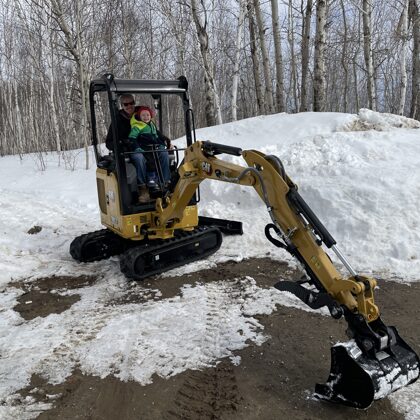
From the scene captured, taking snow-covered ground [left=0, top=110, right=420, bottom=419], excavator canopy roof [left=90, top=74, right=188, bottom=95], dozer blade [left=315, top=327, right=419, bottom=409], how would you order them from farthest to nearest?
excavator canopy roof [left=90, top=74, right=188, bottom=95] → snow-covered ground [left=0, top=110, right=420, bottom=419] → dozer blade [left=315, top=327, right=419, bottom=409]

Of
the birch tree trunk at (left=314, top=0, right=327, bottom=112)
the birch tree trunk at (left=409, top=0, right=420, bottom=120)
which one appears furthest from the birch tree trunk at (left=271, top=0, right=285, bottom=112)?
the birch tree trunk at (left=314, top=0, right=327, bottom=112)

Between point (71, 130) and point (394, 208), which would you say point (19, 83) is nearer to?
point (71, 130)

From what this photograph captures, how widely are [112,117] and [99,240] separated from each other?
1.98 m

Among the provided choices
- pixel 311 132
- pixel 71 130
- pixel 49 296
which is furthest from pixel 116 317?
pixel 71 130

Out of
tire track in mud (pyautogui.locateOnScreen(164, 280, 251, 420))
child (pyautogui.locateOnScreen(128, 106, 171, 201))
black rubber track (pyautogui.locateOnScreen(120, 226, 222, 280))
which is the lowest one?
tire track in mud (pyautogui.locateOnScreen(164, 280, 251, 420))

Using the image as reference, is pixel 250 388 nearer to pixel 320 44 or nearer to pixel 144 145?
pixel 144 145

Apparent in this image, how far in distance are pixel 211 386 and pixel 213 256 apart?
123 inches

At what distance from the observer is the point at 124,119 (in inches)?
239

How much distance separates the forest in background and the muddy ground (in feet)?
31.1

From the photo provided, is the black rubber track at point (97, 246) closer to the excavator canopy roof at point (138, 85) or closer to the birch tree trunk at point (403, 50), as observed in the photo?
the excavator canopy roof at point (138, 85)

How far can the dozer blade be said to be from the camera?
3.15m

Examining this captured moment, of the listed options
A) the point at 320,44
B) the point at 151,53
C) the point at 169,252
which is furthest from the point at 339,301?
the point at 151,53

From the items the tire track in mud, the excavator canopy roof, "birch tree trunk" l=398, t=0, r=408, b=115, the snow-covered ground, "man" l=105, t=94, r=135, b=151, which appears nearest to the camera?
the tire track in mud

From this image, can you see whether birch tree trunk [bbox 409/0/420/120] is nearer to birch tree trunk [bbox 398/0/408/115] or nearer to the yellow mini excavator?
birch tree trunk [bbox 398/0/408/115]
